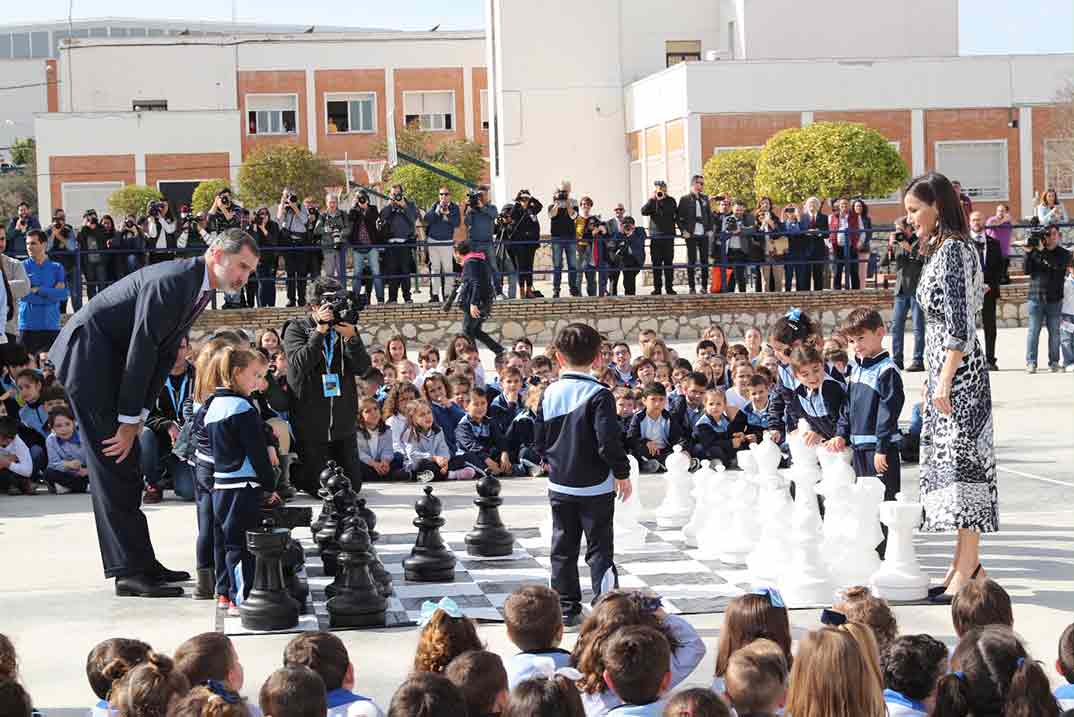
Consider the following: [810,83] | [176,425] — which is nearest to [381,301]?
[176,425]

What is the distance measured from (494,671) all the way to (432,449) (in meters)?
7.38

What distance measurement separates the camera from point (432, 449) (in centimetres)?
1155

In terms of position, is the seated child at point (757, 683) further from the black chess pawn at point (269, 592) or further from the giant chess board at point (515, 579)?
the black chess pawn at point (269, 592)

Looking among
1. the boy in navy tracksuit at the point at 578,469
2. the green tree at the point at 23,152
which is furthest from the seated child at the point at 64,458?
the green tree at the point at 23,152

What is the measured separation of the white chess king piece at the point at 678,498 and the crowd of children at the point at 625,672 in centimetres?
429

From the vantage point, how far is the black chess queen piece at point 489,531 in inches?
327

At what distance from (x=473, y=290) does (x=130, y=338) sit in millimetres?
11165

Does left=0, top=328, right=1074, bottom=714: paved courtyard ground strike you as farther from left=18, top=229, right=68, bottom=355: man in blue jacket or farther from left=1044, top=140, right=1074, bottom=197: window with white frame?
left=1044, top=140, right=1074, bottom=197: window with white frame

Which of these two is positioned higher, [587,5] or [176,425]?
[587,5]

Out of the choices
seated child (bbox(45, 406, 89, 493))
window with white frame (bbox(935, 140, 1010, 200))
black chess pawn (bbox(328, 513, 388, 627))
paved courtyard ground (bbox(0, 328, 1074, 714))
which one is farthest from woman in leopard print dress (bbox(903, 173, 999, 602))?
window with white frame (bbox(935, 140, 1010, 200))

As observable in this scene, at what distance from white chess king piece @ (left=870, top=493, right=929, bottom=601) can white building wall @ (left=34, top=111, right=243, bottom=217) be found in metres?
45.5

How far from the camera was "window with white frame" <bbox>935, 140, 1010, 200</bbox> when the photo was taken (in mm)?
37500

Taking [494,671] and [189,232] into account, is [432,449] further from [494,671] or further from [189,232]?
[189,232]

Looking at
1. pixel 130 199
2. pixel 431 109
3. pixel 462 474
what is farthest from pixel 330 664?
pixel 431 109
